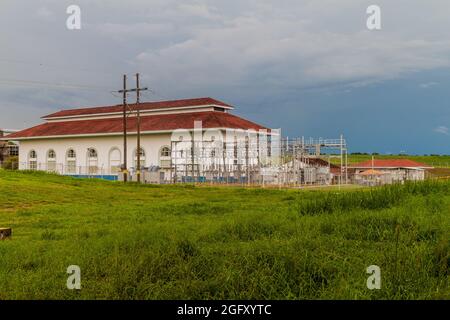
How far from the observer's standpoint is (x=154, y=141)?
168 feet

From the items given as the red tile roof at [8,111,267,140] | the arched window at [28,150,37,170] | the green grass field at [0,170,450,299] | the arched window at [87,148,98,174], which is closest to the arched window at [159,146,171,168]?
the red tile roof at [8,111,267,140]

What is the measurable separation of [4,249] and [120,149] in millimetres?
46163

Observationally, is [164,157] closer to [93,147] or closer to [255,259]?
[93,147]

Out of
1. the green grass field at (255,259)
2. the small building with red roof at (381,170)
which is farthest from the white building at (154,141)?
the green grass field at (255,259)

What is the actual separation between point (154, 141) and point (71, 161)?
41.1ft

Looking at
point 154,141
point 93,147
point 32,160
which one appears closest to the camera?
point 154,141

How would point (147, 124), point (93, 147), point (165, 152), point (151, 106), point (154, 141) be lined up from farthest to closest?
point (151, 106)
point (93, 147)
point (147, 124)
point (154, 141)
point (165, 152)

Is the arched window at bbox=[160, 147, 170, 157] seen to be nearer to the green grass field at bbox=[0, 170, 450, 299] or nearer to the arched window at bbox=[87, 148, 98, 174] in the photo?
the arched window at bbox=[87, 148, 98, 174]

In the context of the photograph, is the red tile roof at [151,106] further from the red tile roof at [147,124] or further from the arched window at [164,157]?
the arched window at [164,157]

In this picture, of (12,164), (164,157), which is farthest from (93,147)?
(12,164)

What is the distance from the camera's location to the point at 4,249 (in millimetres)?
7793

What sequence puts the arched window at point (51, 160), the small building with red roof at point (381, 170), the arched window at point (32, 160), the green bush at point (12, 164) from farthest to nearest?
the green bush at point (12, 164), the arched window at point (32, 160), the arched window at point (51, 160), the small building with red roof at point (381, 170)

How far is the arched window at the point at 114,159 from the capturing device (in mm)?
53675
